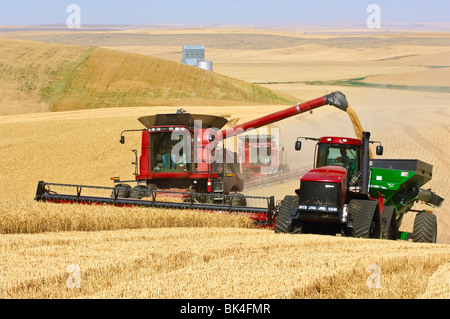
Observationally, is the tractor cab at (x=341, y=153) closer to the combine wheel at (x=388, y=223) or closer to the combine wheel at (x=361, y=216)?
the combine wheel at (x=388, y=223)

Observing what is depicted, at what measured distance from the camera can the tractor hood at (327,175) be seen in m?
10.1

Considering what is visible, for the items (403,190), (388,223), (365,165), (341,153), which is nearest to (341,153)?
(341,153)

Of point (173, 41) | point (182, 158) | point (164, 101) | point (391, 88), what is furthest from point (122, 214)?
point (173, 41)

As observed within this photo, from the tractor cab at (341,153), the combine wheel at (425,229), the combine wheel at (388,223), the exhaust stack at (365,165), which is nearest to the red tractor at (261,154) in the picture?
the tractor cab at (341,153)

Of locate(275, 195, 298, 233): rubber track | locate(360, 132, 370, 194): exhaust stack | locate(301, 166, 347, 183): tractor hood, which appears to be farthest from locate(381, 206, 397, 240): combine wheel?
locate(275, 195, 298, 233): rubber track

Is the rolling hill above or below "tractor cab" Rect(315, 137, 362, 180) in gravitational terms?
above

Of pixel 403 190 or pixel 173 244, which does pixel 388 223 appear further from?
pixel 173 244

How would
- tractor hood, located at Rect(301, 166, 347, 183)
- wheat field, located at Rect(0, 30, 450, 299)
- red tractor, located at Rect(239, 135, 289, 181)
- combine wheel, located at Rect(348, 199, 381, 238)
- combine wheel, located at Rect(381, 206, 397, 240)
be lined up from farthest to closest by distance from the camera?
red tractor, located at Rect(239, 135, 289, 181) < combine wheel, located at Rect(381, 206, 397, 240) < combine wheel, located at Rect(348, 199, 381, 238) < tractor hood, located at Rect(301, 166, 347, 183) < wheat field, located at Rect(0, 30, 450, 299)

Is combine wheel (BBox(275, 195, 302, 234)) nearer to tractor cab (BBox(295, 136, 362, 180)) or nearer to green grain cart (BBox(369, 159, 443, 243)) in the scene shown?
tractor cab (BBox(295, 136, 362, 180))

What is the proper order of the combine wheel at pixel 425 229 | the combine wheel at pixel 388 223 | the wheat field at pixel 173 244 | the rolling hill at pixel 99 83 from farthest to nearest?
the rolling hill at pixel 99 83, the combine wheel at pixel 425 229, the combine wheel at pixel 388 223, the wheat field at pixel 173 244

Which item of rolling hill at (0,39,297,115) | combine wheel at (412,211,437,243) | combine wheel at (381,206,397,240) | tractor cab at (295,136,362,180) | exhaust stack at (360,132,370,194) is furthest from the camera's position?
rolling hill at (0,39,297,115)

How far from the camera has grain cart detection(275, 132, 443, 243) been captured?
10.1 metres

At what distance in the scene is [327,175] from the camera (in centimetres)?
1023

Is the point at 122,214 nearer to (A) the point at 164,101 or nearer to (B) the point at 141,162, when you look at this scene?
(B) the point at 141,162
